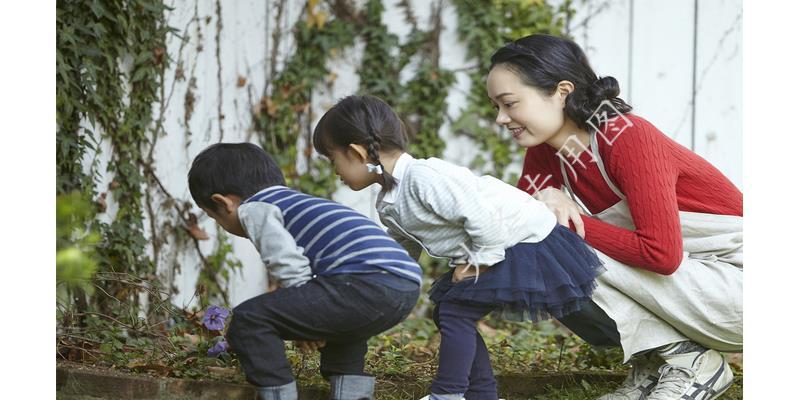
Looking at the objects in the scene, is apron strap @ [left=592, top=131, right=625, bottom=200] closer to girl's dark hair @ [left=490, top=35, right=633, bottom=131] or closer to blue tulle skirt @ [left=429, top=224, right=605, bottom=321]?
girl's dark hair @ [left=490, top=35, right=633, bottom=131]

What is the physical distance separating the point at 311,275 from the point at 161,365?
0.63m

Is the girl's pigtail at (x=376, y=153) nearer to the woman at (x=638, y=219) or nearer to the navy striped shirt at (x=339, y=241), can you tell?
the navy striped shirt at (x=339, y=241)

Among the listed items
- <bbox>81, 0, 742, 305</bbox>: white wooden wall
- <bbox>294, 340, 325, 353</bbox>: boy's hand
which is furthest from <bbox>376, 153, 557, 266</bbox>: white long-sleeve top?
<bbox>81, 0, 742, 305</bbox>: white wooden wall

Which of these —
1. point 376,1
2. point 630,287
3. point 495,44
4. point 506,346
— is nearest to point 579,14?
point 495,44

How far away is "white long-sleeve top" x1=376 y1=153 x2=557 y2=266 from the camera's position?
80.4 inches

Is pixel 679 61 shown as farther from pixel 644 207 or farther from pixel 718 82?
pixel 644 207

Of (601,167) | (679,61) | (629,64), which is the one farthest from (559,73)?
(679,61)

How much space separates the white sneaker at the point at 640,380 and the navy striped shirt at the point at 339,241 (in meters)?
0.78

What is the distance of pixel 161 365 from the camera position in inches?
93.4

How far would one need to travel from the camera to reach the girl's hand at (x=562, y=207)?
2281mm

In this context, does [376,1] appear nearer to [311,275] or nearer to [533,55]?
[533,55]

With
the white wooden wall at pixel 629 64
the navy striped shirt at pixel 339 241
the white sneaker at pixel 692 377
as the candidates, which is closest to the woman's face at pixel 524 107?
the navy striped shirt at pixel 339 241

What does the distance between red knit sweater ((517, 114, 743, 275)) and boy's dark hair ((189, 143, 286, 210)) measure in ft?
2.67
